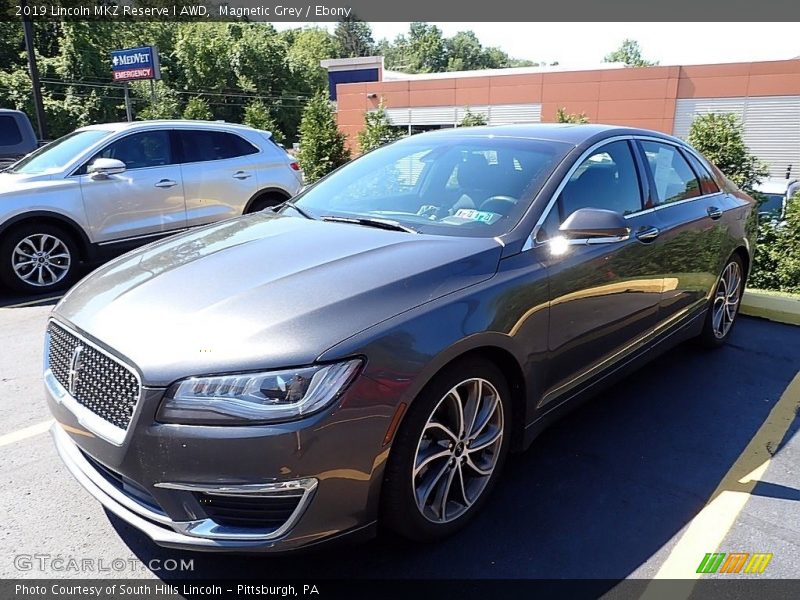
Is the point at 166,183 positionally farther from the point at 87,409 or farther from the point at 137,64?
the point at 137,64

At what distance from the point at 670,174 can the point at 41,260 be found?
619 cm

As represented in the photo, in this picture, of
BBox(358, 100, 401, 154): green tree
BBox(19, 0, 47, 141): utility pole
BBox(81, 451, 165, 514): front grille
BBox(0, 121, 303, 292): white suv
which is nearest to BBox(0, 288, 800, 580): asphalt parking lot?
BBox(81, 451, 165, 514): front grille

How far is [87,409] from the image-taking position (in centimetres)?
233

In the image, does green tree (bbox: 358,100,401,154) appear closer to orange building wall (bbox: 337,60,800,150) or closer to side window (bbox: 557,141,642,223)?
orange building wall (bbox: 337,60,800,150)

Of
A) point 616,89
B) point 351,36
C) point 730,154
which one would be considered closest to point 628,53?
point 351,36

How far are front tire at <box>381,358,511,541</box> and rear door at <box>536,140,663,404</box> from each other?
0.38 meters

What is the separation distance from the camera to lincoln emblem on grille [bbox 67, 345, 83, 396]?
239 cm

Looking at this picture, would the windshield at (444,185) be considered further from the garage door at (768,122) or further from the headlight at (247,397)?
the garage door at (768,122)

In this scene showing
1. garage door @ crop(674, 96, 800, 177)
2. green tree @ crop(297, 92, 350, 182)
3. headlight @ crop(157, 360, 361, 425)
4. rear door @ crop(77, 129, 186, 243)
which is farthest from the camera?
garage door @ crop(674, 96, 800, 177)

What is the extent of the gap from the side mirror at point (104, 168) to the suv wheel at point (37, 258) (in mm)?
724

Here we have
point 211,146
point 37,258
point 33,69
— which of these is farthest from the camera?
point 33,69

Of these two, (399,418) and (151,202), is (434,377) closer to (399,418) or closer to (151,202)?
(399,418)

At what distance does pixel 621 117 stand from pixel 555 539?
3198 cm

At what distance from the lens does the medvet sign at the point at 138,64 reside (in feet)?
76.7
